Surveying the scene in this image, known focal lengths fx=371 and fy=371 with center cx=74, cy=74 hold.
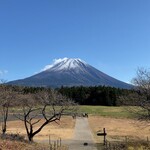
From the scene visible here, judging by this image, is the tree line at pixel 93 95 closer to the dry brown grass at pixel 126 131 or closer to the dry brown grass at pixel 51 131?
the dry brown grass at pixel 126 131

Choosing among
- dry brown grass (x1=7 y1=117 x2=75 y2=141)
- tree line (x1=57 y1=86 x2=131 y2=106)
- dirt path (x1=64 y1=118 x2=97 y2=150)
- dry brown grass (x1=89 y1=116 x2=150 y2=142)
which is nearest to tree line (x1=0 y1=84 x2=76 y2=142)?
dry brown grass (x1=7 y1=117 x2=75 y2=141)

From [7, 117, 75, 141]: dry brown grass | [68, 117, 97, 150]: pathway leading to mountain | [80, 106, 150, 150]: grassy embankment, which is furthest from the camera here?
[7, 117, 75, 141]: dry brown grass

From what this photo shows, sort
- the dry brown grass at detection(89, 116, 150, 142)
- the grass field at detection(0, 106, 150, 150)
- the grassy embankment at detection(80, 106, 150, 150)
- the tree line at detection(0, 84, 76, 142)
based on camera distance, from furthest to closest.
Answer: the dry brown grass at detection(89, 116, 150, 142) < the grass field at detection(0, 106, 150, 150) < the tree line at detection(0, 84, 76, 142) < the grassy embankment at detection(80, 106, 150, 150)

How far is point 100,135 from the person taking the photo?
53.9m

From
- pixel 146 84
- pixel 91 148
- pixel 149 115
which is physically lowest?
pixel 91 148

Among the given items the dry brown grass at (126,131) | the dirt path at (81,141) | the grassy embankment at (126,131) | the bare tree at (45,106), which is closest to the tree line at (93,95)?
the grassy embankment at (126,131)

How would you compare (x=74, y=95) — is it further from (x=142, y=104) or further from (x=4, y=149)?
(x=4, y=149)

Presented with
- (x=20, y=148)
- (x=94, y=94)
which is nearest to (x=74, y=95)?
(x=94, y=94)

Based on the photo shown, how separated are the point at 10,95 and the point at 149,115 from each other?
23420 mm

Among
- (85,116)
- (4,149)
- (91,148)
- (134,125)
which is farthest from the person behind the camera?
(85,116)

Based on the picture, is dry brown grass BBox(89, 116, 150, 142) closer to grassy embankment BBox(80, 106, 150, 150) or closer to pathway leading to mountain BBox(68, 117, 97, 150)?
grassy embankment BBox(80, 106, 150, 150)

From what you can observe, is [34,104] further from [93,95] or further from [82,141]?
[93,95]

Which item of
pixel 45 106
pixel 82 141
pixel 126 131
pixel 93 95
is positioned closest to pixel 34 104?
pixel 82 141

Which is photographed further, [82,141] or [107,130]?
[107,130]
